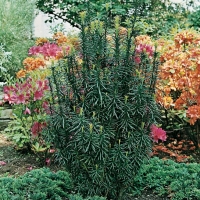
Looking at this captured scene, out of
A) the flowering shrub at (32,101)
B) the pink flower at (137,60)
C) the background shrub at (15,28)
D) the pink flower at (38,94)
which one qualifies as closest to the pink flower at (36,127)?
the flowering shrub at (32,101)

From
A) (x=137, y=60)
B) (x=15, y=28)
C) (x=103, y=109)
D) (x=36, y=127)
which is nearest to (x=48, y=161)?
(x=36, y=127)

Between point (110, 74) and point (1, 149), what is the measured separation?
2.56m

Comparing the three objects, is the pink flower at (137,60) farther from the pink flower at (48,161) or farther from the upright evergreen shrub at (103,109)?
the pink flower at (48,161)

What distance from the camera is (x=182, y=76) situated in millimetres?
4277

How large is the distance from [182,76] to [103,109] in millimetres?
1567

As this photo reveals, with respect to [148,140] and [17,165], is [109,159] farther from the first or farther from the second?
[17,165]

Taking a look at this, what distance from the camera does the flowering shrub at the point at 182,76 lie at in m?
4.17

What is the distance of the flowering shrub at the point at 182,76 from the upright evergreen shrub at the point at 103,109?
1.03 meters

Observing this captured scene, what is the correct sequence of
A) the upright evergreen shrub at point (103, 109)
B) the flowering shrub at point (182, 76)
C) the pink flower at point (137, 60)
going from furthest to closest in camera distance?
the flowering shrub at point (182, 76), the pink flower at point (137, 60), the upright evergreen shrub at point (103, 109)

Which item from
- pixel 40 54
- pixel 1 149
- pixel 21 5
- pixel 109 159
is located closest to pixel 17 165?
pixel 1 149

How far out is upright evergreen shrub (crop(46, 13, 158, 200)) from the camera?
9.68 ft

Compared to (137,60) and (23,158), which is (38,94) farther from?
(137,60)

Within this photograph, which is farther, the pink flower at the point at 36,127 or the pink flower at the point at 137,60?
the pink flower at the point at 36,127

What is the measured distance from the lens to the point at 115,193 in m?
3.28
